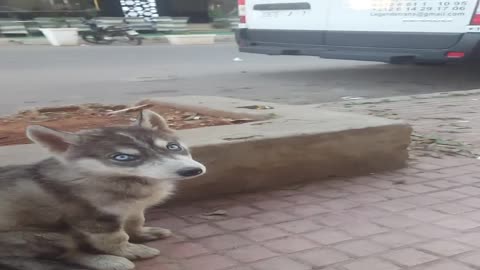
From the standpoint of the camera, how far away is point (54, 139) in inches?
95.3

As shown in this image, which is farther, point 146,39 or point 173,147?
point 146,39

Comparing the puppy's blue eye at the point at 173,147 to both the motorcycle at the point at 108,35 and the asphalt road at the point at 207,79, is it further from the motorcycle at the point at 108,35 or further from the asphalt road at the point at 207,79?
the motorcycle at the point at 108,35

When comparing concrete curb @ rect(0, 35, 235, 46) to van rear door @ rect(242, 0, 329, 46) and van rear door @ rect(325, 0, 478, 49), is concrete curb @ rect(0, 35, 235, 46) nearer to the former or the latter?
van rear door @ rect(242, 0, 329, 46)

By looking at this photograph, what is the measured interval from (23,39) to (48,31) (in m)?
1.47

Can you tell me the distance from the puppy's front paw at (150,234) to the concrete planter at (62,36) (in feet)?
62.5

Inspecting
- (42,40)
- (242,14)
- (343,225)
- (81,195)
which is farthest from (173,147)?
(42,40)

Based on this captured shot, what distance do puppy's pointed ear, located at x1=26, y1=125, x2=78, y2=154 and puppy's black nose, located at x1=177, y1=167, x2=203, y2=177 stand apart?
1.52 feet

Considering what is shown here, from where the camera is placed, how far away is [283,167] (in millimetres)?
3793

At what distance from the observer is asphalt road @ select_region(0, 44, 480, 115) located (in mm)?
9156

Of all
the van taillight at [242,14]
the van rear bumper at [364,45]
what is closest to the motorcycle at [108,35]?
the van taillight at [242,14]

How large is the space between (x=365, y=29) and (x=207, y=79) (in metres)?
3.06

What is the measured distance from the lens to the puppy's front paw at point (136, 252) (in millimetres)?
2584

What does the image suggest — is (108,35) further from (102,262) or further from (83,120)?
(102,262)

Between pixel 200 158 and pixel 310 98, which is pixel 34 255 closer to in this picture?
pixel 200 158
